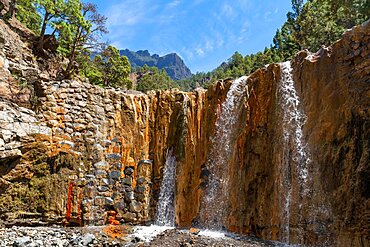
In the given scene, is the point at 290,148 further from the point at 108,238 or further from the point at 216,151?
the point at 108,238

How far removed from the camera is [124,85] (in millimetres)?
30031

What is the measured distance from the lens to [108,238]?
9922 mm

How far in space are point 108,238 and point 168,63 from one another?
173 metres

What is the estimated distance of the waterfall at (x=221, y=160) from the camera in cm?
1188

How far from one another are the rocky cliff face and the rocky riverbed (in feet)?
Answer: 2.75

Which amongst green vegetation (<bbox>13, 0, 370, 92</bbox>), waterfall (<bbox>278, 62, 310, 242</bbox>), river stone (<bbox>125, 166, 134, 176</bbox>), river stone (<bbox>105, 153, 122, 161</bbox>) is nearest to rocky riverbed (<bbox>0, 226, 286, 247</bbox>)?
waterfall (<bbox>278, 62, 310, 242</bbox>)

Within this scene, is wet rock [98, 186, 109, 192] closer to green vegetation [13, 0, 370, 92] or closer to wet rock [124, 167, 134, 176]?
wet rock [124, 167, 134, 176]

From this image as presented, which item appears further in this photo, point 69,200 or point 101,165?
point 101,165

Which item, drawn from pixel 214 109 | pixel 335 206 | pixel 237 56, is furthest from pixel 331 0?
pixel 237 56

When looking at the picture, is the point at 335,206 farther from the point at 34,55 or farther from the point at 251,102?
the point at 34,55

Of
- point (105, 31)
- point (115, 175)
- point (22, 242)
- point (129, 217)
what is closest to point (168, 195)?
point (129, 217)

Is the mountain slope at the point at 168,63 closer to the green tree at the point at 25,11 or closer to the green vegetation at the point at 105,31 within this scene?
the green vegetation at the point at 105,31

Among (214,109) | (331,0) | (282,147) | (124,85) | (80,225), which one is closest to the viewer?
(282,147)

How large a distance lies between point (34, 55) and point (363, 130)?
53.1 ft
